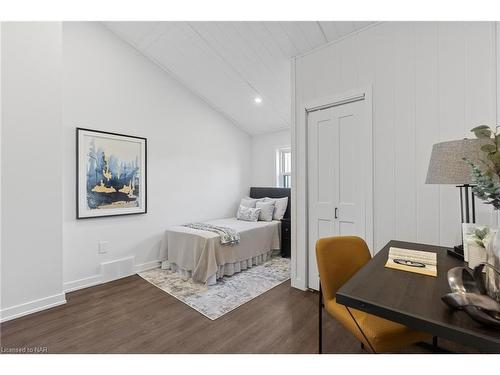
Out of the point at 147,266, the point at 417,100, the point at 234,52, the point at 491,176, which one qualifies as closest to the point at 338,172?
the point at 417,100

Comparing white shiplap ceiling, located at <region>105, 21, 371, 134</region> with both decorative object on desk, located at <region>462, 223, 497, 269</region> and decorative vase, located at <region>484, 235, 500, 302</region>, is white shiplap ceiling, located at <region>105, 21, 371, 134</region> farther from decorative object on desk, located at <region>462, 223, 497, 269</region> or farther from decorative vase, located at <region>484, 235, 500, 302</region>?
decorative vase, located at <region>484, 235, 500, 302</region>

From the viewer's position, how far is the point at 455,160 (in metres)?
1.30

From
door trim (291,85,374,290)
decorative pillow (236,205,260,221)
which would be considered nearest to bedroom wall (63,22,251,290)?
decorative pillow (236,205,260,221)

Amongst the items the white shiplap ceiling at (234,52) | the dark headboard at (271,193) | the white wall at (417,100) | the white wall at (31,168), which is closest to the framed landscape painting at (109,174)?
the white wall at (31,168)

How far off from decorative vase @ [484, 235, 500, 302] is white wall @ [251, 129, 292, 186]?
4.08 meters

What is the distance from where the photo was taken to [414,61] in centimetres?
203

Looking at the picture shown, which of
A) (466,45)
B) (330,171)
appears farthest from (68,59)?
(466,45)

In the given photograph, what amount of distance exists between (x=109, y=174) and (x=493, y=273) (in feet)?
11.5

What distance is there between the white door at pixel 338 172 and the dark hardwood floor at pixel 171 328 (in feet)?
2.22

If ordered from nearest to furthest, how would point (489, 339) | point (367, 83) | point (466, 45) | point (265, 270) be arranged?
point (489, 339) → point (466, 45) → point (367, 83) → point (265, 270)

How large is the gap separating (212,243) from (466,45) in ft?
9.58

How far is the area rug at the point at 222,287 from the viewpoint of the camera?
241 cm

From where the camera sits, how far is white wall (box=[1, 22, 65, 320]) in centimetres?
214

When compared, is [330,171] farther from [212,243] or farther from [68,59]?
[68,59]
